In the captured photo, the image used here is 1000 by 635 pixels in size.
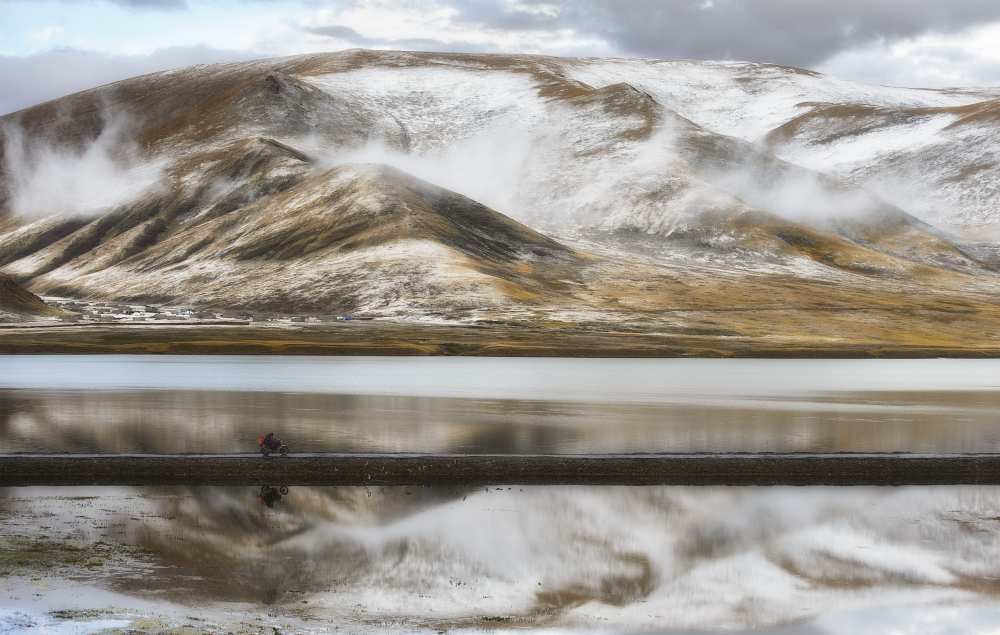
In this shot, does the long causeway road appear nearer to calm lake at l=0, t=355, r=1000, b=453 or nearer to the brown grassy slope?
calm lake at l=0, t=355, r=1000, b=453

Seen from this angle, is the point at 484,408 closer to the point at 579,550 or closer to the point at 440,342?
the point at 579,550

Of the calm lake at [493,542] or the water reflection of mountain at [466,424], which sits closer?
the calm lake at [493,542]

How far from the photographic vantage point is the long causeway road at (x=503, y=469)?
31969 mm

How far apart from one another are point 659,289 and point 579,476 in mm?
154069

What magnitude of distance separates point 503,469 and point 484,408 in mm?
23640

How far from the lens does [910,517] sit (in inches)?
1181

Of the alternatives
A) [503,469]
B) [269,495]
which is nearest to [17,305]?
[269,495]

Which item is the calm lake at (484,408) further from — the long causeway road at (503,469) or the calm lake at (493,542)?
the long causeway road at (503,469)

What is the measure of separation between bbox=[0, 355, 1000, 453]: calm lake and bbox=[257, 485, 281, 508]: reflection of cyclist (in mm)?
6106

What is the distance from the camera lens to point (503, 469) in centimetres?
3334

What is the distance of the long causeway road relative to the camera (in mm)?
31969

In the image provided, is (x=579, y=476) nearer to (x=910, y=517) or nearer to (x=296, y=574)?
(x=910, y=517)

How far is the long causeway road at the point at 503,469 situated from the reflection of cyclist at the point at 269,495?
350mm

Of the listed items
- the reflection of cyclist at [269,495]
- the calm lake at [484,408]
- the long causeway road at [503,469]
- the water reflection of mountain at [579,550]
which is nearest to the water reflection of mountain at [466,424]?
the calm lake at [484,408]
